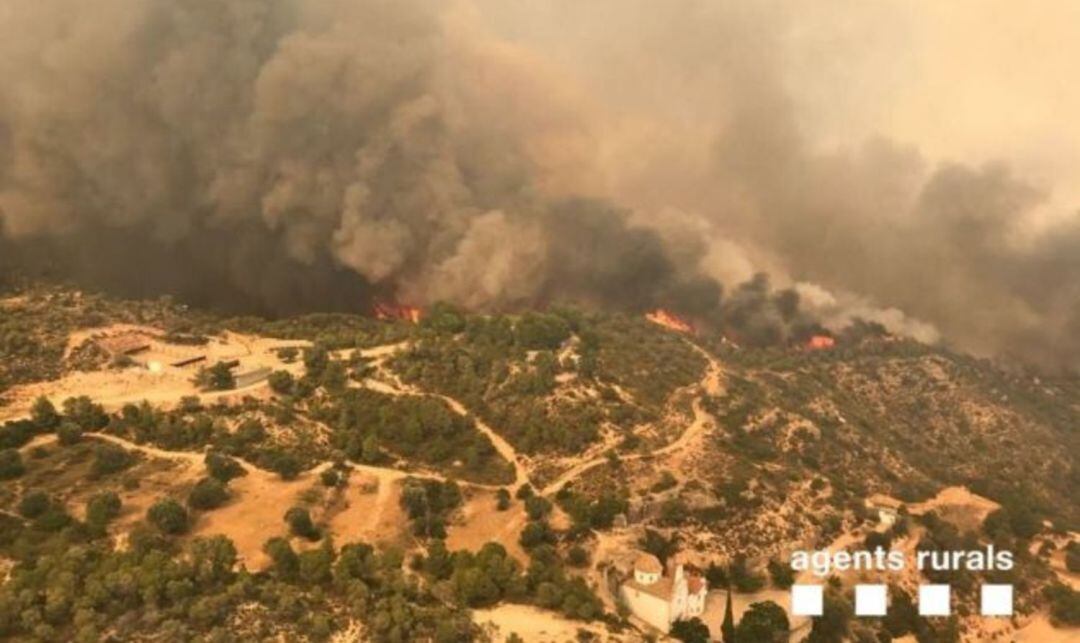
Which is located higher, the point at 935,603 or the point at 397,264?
the point at 397,264

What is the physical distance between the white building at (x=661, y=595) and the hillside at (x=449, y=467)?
5.16ft

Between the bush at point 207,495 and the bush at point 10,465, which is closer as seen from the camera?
the bush at point 207,495

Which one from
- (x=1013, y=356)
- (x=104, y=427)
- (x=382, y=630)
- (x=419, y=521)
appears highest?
(x=1013, y=356)

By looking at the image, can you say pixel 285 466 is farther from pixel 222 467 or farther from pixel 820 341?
pixel 820 341

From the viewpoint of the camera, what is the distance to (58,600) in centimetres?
4156

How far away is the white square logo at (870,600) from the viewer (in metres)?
53.2

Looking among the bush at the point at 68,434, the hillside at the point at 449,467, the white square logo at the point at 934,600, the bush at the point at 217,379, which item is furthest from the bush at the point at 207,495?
the white square logo at the point at 934,600

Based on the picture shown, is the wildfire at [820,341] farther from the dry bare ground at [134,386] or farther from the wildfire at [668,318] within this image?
the dry bare ground at [134,386]

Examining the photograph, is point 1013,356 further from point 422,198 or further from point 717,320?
point 422,198

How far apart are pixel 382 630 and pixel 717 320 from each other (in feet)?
194

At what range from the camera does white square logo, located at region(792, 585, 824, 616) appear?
50.9 m

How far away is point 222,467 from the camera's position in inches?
2206

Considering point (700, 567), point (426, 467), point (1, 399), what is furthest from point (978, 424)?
point (1, 399)

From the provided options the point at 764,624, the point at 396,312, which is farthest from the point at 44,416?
the point at 764,624
